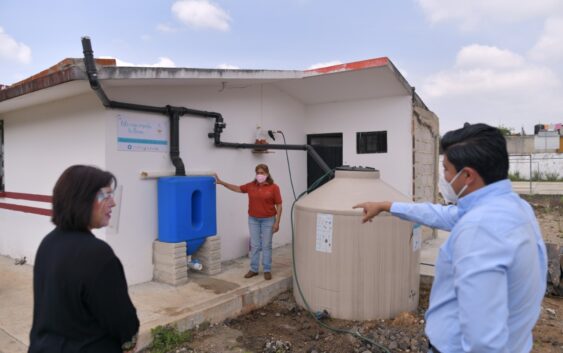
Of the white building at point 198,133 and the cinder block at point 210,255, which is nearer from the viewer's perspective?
the white building at point 198,133

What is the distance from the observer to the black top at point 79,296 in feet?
5.46

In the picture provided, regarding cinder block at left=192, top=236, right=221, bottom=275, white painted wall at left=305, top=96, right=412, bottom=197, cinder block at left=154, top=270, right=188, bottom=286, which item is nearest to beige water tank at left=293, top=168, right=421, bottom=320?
cinder block at left=192, top=236, right=221, bottom=275

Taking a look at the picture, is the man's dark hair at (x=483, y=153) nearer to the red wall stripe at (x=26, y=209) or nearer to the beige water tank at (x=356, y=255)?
the beige water tank at (x=356, y=255)

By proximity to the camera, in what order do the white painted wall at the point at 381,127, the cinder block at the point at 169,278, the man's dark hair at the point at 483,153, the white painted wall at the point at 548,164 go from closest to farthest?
the man's dark hair at the point at 483,153 < the cinder block at the point at 169,278 < the white painted wall at the point at 381,127 < the white painted wall at the point at 548,164

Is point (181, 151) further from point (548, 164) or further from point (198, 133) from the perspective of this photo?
point (548, 164)

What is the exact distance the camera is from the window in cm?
727

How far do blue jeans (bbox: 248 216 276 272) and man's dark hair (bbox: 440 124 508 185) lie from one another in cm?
405

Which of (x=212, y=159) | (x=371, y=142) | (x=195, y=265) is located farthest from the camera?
(x=371, y=142)

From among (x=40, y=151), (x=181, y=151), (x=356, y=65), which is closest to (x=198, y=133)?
(x=181, y=151)

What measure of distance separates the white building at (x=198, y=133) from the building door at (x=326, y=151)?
0.02 metres

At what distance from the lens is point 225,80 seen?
18.8ft

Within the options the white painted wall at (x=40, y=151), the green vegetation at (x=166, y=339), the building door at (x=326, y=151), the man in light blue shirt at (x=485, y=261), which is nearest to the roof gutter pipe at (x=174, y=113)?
the white painted wall at (x=40, y=151)

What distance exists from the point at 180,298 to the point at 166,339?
0.85m

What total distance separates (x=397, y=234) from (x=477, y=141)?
3078 mm
